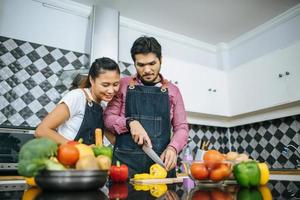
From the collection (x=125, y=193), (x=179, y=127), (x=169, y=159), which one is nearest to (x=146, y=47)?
(x=179, y=127)

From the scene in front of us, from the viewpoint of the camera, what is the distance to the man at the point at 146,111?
1137mm

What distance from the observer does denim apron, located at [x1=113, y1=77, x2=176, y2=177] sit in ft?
3.81

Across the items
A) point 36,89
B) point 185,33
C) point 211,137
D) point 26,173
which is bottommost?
point 26,173

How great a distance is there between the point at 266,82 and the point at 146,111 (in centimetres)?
139

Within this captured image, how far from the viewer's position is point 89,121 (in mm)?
1063

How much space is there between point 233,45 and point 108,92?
2227mm

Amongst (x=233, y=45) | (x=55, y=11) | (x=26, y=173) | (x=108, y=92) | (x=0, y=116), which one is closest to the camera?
(x=26, y=173)

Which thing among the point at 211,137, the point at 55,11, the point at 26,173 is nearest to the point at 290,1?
the point at 211,137

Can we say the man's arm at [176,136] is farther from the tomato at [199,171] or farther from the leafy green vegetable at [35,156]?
the leafy green vegetable at [35,156]

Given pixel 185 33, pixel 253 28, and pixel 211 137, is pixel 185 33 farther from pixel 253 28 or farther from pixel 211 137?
pixel 211 137

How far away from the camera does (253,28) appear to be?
8.54 feet

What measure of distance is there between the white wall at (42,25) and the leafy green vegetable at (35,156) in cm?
172

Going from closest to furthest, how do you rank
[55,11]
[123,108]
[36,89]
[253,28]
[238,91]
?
1. [123,108]
2. [36,89]
3. [55,11]
4. [238,91]
5. [253,28]

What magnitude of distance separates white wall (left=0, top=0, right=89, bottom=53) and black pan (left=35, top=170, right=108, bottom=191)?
1.74 meters
